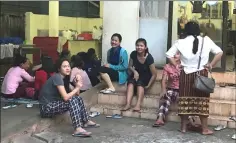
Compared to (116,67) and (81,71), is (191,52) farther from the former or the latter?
(81,71)

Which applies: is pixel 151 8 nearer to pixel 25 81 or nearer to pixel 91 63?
pixel 91 63

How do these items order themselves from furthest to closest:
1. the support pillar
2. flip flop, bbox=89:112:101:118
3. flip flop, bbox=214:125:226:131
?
the support pillar, flip flop, bbox=89:112:101:118, flip flop, bbox=214:125:226:131

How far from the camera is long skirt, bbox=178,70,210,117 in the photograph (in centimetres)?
499

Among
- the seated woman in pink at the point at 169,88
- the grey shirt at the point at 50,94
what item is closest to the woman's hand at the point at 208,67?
the seated woman in pink at the point at 169,88

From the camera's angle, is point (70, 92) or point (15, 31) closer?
point (70, 92)

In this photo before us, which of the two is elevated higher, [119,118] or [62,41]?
[62,41]

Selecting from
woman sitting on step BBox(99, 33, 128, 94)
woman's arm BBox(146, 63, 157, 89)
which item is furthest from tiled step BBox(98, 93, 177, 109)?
woman's arm BBox(146, 63, 157, 89)

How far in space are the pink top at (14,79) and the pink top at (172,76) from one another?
237 cm

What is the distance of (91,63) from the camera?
7.42 metres

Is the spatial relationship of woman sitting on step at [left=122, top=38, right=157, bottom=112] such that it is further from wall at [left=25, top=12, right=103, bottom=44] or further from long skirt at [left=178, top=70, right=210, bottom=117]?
wall at [left=25, top=12, right=103, bottom=44]

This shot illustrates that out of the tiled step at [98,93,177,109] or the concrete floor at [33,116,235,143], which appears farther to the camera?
the tiled step at [98,93,177,109]

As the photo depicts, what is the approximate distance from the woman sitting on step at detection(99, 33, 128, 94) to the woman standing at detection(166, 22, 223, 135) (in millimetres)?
1786

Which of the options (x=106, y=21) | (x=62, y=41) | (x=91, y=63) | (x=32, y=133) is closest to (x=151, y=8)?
(x=106, y=21)

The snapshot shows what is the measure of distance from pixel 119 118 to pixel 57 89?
1365 mm
